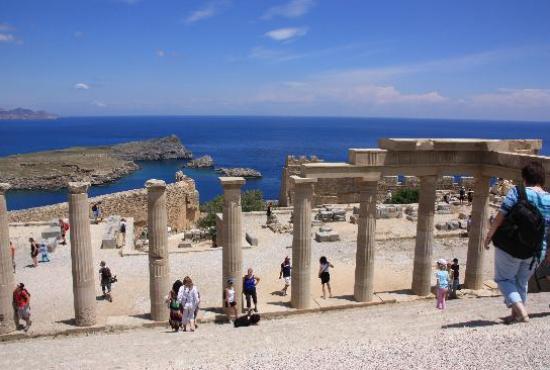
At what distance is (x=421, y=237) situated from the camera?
518 inches

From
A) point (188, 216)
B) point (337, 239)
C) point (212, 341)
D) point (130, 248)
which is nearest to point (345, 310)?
point (212, 341)

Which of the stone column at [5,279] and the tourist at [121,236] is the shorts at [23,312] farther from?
the tourist at [121,236]

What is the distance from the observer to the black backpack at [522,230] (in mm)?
6062

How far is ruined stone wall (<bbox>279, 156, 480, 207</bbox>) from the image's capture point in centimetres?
3284

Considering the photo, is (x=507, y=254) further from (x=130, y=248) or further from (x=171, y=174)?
(x=171, y=174)

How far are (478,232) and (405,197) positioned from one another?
1859 centimetres

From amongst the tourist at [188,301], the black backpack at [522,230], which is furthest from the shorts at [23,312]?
the black backpack at [522,230]

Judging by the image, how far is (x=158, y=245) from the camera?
37.4 ft

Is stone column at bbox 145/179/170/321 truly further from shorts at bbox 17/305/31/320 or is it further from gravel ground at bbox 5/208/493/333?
shorts at bbox 17/305/31/320

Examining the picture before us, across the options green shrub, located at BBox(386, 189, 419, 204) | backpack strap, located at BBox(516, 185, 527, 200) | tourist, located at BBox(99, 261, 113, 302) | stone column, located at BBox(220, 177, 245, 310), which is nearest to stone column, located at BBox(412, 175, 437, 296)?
stone column, located at BBox(220, 177, 245, 310)

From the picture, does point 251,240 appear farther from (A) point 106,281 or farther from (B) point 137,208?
(B) point 137,208

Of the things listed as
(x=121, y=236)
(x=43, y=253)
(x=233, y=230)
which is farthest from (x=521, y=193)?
(x=121, y=236)

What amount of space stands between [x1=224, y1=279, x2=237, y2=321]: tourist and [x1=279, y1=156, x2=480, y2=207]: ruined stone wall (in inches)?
820

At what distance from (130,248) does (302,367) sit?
49.6 ft
